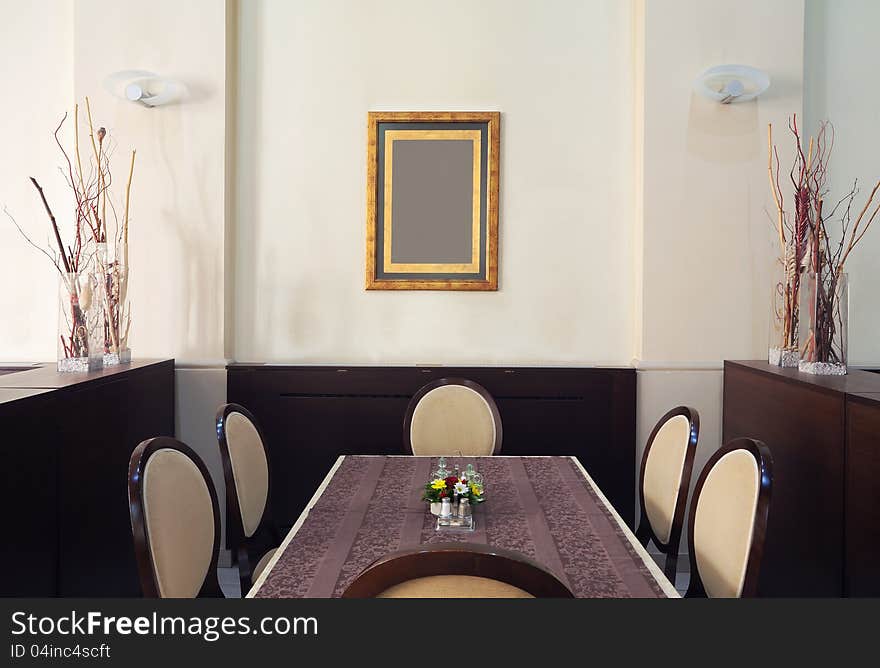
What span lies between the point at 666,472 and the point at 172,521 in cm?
154

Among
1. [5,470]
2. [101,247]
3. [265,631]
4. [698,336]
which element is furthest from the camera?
[698,336]

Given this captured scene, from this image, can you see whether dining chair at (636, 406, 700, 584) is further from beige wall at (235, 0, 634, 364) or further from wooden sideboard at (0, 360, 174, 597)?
wooden sideboard at (0, 360, 174, 597)

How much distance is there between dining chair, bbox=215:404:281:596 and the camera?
213 centimetres

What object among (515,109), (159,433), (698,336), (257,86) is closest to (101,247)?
(159,433)

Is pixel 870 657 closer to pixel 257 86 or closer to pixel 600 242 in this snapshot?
pixel 600 242

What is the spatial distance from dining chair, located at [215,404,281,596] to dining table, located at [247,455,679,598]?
0.28 meters

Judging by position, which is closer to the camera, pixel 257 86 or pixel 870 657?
pixel 870 657

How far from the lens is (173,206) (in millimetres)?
3377

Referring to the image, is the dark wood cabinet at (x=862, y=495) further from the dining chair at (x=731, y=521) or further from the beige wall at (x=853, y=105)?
the beige wall at (x=853, y=105)

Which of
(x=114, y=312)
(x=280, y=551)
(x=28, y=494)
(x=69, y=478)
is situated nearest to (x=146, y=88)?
(x=114, y=312)

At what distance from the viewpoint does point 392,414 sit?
338 centimetres

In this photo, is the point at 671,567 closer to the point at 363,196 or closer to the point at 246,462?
the point at 246,462

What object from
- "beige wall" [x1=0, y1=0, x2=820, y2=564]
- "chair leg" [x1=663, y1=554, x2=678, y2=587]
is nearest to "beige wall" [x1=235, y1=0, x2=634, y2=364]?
"beige wall" [x1=0, y1=0, x2=820, y2=564]

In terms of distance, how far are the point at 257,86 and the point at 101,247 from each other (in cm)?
123
